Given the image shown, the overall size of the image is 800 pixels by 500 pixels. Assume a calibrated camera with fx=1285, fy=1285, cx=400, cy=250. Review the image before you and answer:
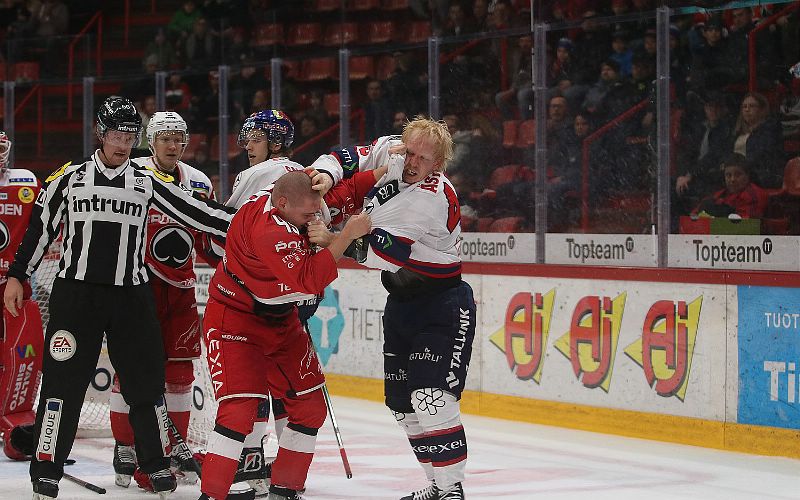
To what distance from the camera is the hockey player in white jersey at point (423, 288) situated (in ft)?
14.9

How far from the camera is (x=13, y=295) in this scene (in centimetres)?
493

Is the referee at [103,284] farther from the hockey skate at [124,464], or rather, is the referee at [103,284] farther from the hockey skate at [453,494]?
the hockey skate at [453,494]

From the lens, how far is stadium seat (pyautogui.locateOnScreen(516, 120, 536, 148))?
Result: 7.48 metres

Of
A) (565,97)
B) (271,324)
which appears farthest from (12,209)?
(565,97)

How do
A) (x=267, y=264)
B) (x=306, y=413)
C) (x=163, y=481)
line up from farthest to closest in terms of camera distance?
(x=163, y=481) < (x=306, y=413) < (x=267, y=264)

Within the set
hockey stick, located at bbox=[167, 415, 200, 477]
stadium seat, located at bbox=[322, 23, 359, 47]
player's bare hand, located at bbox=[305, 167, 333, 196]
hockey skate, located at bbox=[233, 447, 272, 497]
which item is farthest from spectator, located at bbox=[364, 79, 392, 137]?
player's bare hand, located at bbox=[305, 167, 333, 196]

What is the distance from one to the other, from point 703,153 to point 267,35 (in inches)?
149

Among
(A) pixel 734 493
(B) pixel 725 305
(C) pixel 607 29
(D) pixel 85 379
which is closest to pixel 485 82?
(C) pixel 607 29

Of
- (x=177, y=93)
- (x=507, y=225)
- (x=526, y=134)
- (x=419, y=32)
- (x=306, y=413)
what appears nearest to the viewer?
(x=306, y=413)

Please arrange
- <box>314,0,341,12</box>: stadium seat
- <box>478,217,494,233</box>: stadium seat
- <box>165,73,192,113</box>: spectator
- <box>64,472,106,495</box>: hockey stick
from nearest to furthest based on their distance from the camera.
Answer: <box>64,472,106,495</box>: hockey stick
<box>478,217,494,233</box>: stadium seat
<box>314,0,341,12</box>: stadium seat
<box>165,73,192,113</box>: spectator

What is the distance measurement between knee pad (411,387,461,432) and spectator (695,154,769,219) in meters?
2.43

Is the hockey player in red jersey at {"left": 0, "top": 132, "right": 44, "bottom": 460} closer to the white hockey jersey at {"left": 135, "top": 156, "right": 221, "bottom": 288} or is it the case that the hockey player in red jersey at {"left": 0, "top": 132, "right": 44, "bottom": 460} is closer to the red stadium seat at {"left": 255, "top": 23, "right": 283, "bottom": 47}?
the white hockey jersey at {"left": 135, "top": 156, "right": 221, "bottom": 288}

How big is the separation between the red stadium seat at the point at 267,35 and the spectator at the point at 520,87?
87.2 inches

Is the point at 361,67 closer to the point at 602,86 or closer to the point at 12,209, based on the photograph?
the point at 602,86
